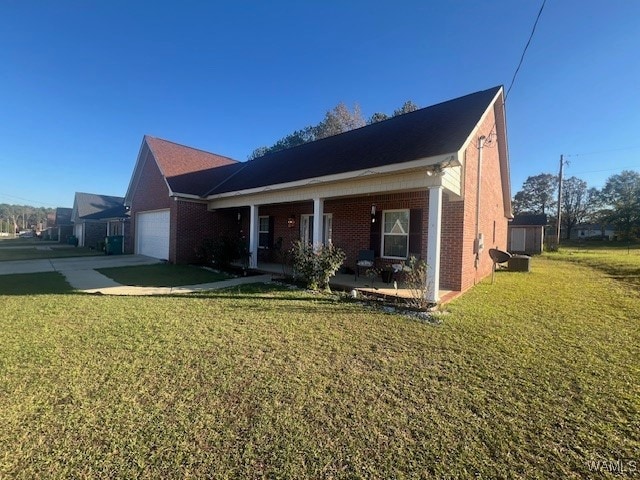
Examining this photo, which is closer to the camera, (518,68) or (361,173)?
(361,173)

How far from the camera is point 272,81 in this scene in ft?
47.6

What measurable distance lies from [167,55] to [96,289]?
990 cm

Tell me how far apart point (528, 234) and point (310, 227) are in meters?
23.7

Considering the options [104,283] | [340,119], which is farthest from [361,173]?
[340,119]

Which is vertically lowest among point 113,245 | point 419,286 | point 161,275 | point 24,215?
point 161,275

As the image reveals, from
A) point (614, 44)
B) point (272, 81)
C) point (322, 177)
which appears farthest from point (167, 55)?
point (614, 44)

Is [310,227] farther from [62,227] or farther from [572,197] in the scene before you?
[572,197]

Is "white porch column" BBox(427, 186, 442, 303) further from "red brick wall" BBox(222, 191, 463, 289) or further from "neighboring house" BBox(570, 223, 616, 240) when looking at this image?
"neighboring house" BBox(570, 223, 616, 240)

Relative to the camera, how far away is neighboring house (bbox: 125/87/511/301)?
7.31 m

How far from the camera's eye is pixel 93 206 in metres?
31.8

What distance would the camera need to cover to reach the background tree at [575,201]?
57719 mm

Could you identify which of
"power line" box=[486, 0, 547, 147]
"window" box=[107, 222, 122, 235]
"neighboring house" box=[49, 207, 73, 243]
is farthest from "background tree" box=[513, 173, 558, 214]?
"neighboring house" box=[49, 207, 73, 243]

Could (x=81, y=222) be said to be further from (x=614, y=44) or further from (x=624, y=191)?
(x=624, y=191)

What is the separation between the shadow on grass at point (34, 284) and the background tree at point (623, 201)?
53.6 m
